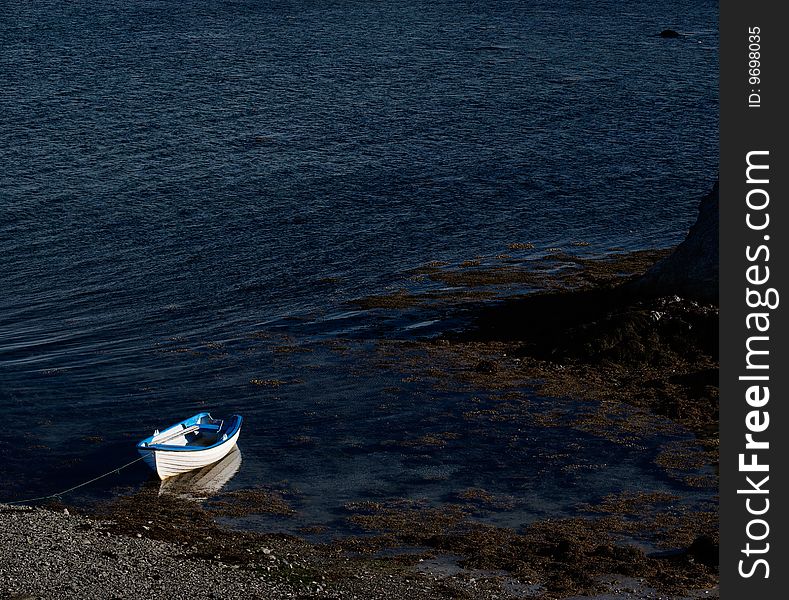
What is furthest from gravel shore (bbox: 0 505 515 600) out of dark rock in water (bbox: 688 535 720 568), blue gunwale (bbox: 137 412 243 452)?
dark rock in water (bbox: 688 535 720 568)

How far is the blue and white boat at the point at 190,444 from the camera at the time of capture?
31.2 m

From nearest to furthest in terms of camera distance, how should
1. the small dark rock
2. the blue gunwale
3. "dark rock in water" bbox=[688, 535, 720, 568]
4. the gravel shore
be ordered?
1. the gravel shore
2. "dark rock in water" bbox=[688, 535, 720, 568]
3. the blue gunwale
4. the small dark rock

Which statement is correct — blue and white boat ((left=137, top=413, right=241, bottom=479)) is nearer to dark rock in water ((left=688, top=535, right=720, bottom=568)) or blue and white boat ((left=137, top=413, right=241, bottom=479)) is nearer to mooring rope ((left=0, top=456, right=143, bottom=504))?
mooring rope ((left=0, top=456, right=143, bottom=504))

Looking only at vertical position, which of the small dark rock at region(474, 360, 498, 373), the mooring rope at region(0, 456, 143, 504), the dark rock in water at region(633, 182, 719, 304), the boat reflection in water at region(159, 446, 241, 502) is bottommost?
the small dark rock at region(474, 360, 498, 373)

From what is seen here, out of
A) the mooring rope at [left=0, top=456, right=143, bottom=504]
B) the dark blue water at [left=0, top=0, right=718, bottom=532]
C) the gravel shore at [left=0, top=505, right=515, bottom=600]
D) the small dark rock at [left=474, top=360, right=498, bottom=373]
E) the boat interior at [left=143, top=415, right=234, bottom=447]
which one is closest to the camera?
the gravel shore at [left=0, top=505, right=515, bottom=600]

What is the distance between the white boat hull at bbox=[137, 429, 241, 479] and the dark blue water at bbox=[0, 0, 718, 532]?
1.13 metres

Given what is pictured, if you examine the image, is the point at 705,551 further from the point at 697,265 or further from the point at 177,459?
the point at 697,265

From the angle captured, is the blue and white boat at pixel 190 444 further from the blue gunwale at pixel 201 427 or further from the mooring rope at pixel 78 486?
the mooring rope at pixel 78 486

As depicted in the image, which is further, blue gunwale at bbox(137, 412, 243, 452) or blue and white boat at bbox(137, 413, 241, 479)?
blue and white boat at bbox(137, 413, 241, 479)

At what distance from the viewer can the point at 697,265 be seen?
139 ft

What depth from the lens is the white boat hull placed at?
3117cm

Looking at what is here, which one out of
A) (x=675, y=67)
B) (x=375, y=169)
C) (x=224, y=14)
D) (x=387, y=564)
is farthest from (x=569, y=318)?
(x=224, y=14)

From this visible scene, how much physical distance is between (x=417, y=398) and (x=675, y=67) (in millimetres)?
69963

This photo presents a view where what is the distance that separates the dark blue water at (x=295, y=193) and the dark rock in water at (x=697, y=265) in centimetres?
1101
